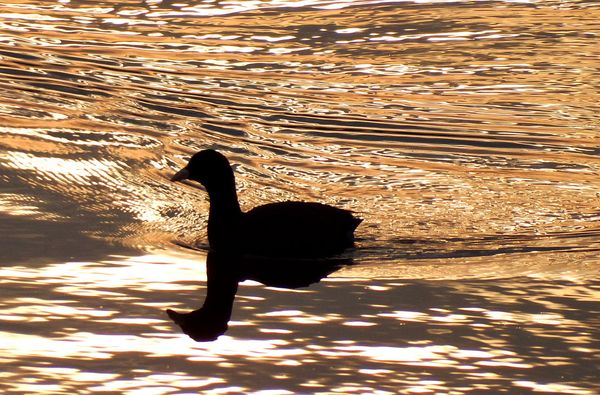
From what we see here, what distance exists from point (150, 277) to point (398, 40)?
9.01 m

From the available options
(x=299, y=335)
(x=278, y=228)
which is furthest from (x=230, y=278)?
(x=299, y=335)

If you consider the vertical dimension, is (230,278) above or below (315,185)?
above

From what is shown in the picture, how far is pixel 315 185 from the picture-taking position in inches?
605

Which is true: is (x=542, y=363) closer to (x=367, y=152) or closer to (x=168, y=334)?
(x=168, y=334)

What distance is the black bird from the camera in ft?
42.2

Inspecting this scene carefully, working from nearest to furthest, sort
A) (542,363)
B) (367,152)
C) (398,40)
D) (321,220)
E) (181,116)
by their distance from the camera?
(542,363)
(321,220)
(367,152)
(181,116)
(398,40)

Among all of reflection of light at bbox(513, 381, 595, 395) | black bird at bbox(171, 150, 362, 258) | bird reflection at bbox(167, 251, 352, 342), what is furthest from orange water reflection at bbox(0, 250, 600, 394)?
black bird at bbox(171, 150, 362, 258)

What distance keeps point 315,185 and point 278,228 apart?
8.38 feet

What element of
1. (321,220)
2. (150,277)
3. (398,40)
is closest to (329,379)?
(150,277)

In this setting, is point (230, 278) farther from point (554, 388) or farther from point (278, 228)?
point (554, 388)

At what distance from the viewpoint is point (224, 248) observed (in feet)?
42.4

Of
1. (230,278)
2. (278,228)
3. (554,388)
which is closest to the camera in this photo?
(554,388)

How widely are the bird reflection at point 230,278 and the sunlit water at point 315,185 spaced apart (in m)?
0.13

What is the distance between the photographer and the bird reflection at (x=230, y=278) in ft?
34.0
